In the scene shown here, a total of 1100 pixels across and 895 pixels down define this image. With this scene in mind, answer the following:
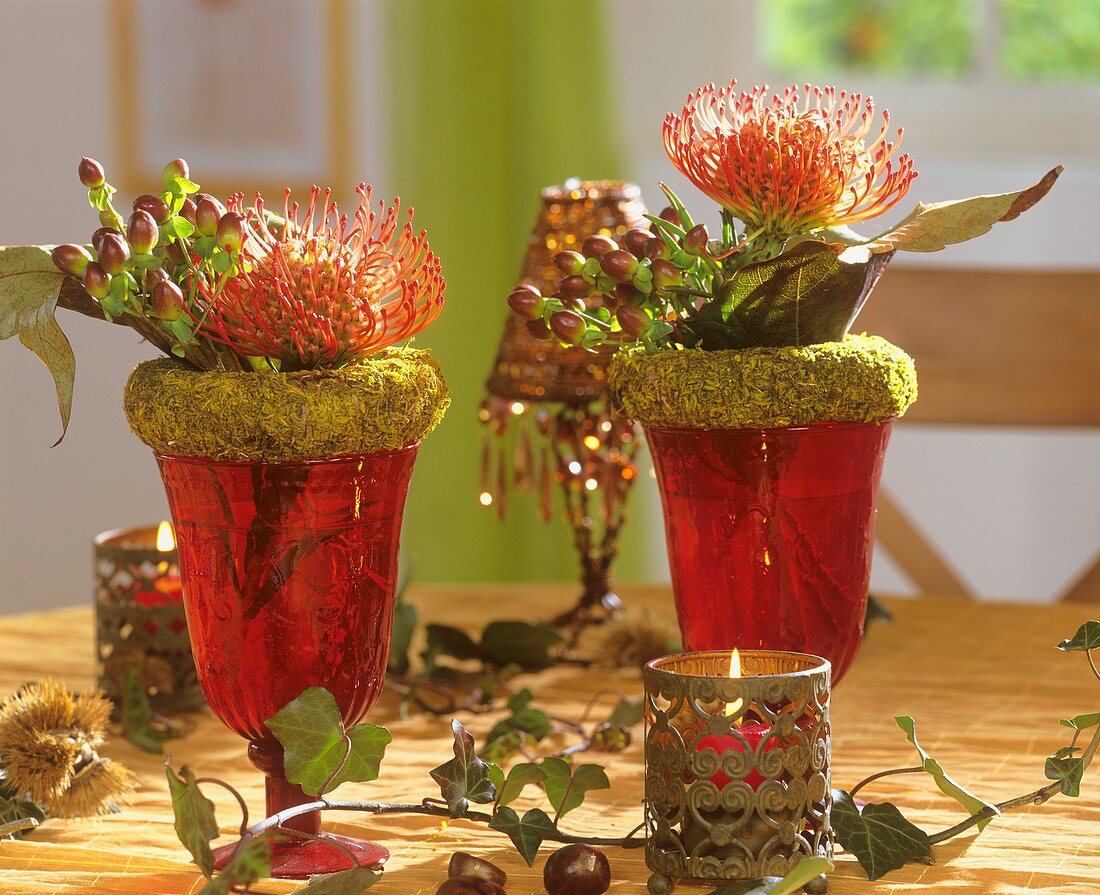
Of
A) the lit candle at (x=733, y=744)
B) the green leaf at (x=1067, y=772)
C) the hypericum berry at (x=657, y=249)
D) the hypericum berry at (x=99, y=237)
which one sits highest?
the hypericum berry at (x=99, y=237)

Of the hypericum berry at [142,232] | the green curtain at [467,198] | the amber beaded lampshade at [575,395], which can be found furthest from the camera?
the green curtain at [467,198]

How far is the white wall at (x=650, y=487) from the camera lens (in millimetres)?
2393

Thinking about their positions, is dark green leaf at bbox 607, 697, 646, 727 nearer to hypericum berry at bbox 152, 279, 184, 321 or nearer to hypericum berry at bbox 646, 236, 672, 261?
hypericum berry at bbox 646, 236, 672, 261

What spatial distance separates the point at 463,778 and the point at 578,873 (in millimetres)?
81

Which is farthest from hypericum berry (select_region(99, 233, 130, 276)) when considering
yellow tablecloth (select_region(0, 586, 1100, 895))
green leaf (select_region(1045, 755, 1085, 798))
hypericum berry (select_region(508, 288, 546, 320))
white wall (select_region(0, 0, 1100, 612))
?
white wall (select_region(0, 0, 1100, 612))

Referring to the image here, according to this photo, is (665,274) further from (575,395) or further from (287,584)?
(575,395)

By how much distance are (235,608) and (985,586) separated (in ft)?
7.15

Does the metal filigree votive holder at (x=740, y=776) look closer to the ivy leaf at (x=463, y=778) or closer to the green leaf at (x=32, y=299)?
the ivy leaf at (x=463, y=778)

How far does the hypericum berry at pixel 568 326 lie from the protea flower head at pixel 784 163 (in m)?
0.10

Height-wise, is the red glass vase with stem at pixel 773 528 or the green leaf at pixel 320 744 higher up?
the red glass vase with stem at pixel 773 528

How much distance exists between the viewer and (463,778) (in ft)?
2.38

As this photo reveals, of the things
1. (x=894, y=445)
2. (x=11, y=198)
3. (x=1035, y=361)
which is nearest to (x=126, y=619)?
(x=1035, y=361)

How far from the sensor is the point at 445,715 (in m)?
1.09

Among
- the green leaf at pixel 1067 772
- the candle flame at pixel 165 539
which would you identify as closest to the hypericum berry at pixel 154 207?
the candle flame at pixel 165 539
